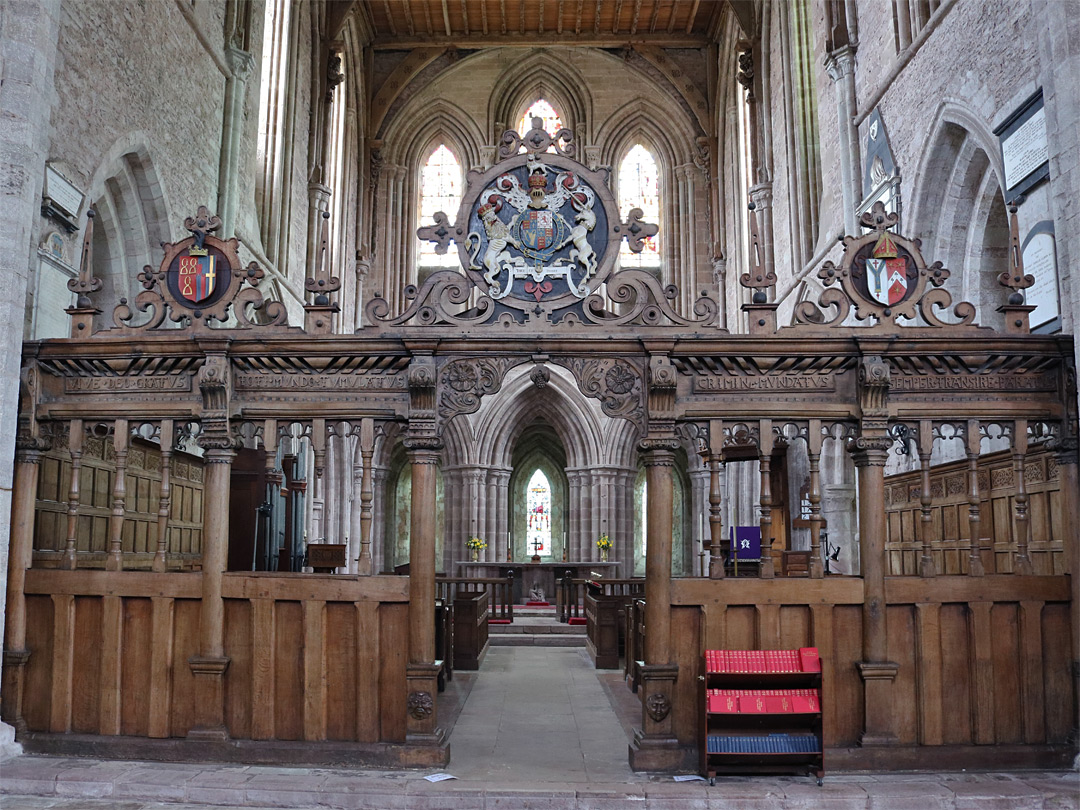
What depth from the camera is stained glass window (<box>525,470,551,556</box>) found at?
24.4 metres

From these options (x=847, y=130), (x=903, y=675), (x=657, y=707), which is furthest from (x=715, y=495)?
(x=847, y=130)

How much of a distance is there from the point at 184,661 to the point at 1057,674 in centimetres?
530

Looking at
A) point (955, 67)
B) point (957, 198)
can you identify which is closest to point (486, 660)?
point (957, 198)

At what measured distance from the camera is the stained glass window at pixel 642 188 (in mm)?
22375

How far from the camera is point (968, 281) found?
1063 cm

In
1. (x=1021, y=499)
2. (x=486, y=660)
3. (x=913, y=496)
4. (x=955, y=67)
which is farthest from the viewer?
(x=486, y=660)

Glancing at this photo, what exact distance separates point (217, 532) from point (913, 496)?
A: 668 cm

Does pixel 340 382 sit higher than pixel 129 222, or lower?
lower

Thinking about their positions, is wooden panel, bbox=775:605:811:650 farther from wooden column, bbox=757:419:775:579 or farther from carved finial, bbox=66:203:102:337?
carved finial, bbox=66:203:102:337

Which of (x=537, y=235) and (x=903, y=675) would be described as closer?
(x=903, y=675)

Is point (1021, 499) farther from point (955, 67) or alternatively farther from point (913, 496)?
point (955, 67)

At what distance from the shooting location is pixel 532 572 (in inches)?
765

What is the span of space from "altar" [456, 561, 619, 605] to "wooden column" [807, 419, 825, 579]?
12565mm

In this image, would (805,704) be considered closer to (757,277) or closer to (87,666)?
(757,277)
